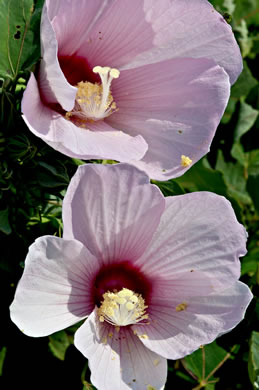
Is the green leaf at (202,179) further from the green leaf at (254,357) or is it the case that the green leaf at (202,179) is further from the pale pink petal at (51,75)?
the pale pink petal at (51,75)

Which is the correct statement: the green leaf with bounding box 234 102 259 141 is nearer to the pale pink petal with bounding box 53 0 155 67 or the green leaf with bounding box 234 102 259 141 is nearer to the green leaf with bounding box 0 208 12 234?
the pale pink petal with bounding box 53 0 155 67

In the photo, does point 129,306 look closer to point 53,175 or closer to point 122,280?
point 122,280

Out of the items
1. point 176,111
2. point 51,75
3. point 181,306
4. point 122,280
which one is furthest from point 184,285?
point 51,75

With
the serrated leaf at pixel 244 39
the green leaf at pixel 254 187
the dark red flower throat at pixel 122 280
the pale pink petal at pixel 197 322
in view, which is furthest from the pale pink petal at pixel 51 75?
the serrated leaf at pixel 244 39

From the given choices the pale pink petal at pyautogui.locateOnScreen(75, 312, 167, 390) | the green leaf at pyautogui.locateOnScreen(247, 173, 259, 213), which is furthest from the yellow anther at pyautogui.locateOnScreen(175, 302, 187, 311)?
the green leaf at pyautogui.locateOnScreen(247, 173, 259, 213)

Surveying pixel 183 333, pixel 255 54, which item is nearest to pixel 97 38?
pixel 183 333

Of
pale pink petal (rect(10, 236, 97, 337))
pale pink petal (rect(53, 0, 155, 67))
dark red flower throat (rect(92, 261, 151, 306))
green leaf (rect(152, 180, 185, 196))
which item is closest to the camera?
pale pink petal (rect(10, 236, 97, 337))
